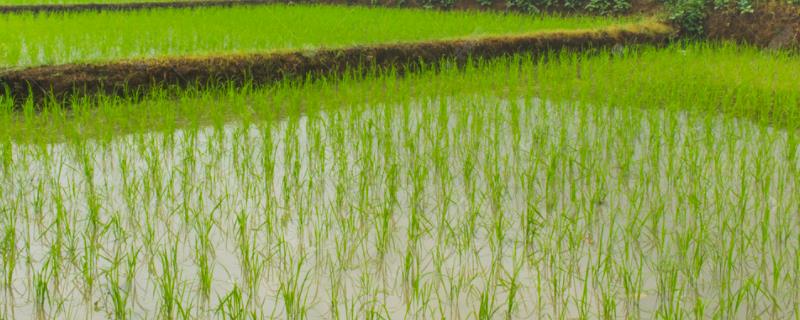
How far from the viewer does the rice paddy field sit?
210 cm

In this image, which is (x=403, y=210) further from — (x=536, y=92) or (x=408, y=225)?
(x=536, y=92)

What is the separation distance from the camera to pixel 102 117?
4.05 m

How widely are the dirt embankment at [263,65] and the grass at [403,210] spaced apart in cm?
19

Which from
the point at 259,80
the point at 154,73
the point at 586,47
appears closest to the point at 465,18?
the point at 586,47

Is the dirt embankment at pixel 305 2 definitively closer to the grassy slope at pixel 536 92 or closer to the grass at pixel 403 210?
the grassy slope at pixel 536 92

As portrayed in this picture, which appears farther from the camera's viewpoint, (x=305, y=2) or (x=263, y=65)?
(x=305, y=2)

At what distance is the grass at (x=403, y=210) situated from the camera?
6.89 feet

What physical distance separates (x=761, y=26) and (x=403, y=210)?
573 cm

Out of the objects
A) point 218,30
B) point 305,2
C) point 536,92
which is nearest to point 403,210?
point 536,92

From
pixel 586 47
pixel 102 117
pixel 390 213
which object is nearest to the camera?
pixel 390 213

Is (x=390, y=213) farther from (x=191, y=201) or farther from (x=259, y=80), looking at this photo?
(x=259, y=80)

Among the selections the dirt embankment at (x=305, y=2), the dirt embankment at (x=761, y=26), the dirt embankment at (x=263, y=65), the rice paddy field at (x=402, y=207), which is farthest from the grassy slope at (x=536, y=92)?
the dirt embankment at (x=305, y=2)

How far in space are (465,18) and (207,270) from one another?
6.34 meters

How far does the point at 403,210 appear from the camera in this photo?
2.86 metres
